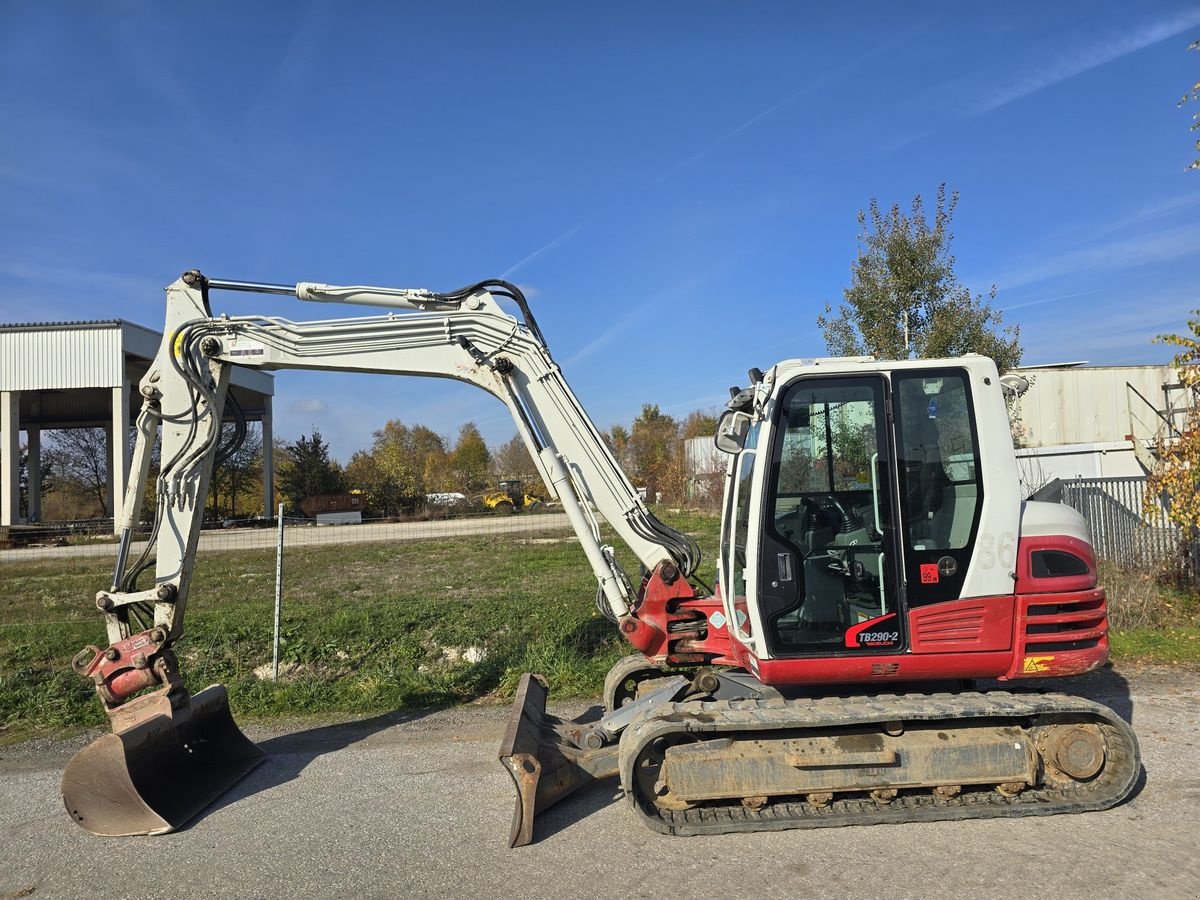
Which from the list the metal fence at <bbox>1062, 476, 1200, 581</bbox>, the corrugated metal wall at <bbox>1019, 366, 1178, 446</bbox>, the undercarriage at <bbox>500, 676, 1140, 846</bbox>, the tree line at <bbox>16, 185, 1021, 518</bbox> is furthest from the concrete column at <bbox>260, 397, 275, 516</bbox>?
the undercarriage at <bbox>500, 676, 1140, 846</bbox>

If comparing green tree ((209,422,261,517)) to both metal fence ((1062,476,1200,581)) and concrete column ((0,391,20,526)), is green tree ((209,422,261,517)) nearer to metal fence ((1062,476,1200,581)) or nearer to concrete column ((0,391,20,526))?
concrete column ((0,391,20,526))

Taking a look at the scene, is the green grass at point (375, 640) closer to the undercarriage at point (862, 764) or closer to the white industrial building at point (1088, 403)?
the undercarriage at point (862, 764)

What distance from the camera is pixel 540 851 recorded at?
474 centimetres

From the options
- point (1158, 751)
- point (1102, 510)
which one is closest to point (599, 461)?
point (1158, 751)

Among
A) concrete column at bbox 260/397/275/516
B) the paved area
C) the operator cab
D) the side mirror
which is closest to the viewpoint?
the paved area

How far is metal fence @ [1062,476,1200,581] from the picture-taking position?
1170cm

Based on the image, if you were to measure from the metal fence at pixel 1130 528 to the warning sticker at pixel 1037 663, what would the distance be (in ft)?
23.2

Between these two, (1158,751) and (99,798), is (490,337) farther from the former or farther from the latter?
(1158,751)

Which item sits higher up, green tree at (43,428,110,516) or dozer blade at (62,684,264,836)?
green tree at (43,428,110,516)

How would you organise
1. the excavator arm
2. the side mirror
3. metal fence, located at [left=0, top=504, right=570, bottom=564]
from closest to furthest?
1. the side mirror
2. the excavator arm
3. metal fence, located at [left=0, top=504, right=570, bottom=564]

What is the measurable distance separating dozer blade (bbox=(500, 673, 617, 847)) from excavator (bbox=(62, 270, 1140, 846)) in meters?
0.02

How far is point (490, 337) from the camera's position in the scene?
6.38m

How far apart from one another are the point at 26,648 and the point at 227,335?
20.9ft

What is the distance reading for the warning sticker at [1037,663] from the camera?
17.0 feet
